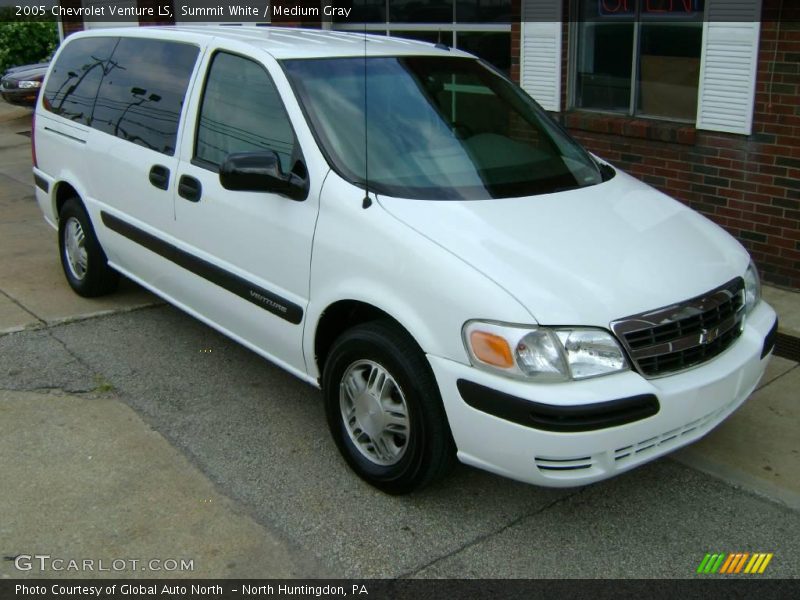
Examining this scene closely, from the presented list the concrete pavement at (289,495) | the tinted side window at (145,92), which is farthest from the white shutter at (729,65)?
the tinted side window at (145,92)

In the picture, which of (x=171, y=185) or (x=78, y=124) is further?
(x=78, y=124)

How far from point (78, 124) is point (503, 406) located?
3848 millimetres

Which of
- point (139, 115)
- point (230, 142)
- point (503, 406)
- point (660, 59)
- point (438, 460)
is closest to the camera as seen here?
point (503, 406)

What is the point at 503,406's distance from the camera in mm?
3229

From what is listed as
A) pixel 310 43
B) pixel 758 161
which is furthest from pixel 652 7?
pixel 310 43

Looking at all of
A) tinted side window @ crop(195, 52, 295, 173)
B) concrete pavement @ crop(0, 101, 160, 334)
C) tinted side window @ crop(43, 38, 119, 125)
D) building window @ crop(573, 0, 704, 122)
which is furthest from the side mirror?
building window @ crop(573, 0, 704, 122)

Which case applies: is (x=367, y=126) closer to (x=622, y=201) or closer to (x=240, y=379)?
(x=622, y=201)

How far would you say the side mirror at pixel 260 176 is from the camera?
395 centimetres

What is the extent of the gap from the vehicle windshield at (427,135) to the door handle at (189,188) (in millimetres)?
797

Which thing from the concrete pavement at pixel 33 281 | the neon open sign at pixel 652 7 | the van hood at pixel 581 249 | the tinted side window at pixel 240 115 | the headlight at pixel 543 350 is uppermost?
the neon open sign at pixel 652 7

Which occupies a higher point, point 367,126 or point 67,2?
point 67,2

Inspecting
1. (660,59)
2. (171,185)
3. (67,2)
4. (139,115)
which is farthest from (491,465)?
(67,2)

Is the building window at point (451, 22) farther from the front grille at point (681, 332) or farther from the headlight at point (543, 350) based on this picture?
the headlight at point (543, 350)

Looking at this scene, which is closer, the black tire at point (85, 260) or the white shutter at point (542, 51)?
the black tire at point (85, 260)
